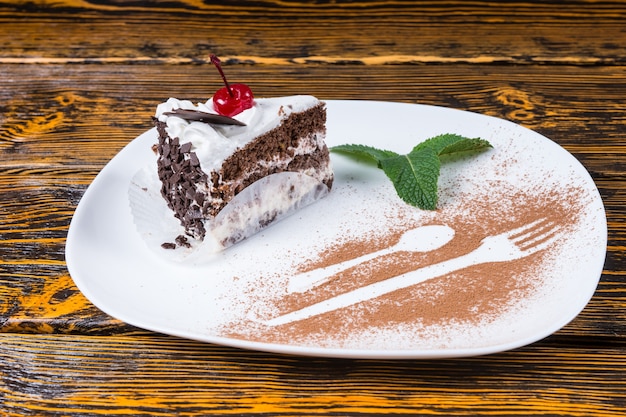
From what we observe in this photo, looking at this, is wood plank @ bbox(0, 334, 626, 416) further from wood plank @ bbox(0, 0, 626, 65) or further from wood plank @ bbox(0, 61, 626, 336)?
wood plank @ bbox(0, 0, 626, 65)

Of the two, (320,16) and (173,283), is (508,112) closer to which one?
(320,16)

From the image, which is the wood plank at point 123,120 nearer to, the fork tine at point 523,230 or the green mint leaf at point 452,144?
the fork tine at point 523,230

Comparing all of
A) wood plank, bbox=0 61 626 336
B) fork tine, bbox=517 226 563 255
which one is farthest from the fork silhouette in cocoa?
wood plank, bbox=0 61 626 336

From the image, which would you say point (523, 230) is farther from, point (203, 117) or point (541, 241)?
point (203, 117)

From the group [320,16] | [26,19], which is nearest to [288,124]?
[320,16]

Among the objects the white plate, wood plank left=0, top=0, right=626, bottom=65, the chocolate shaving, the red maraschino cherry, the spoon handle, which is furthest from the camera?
wood plank left=0, top=0, right=626, bottom=65

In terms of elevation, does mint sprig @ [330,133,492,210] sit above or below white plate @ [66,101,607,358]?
above

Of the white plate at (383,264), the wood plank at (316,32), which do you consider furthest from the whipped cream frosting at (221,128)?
the wood plank at (316,32)
